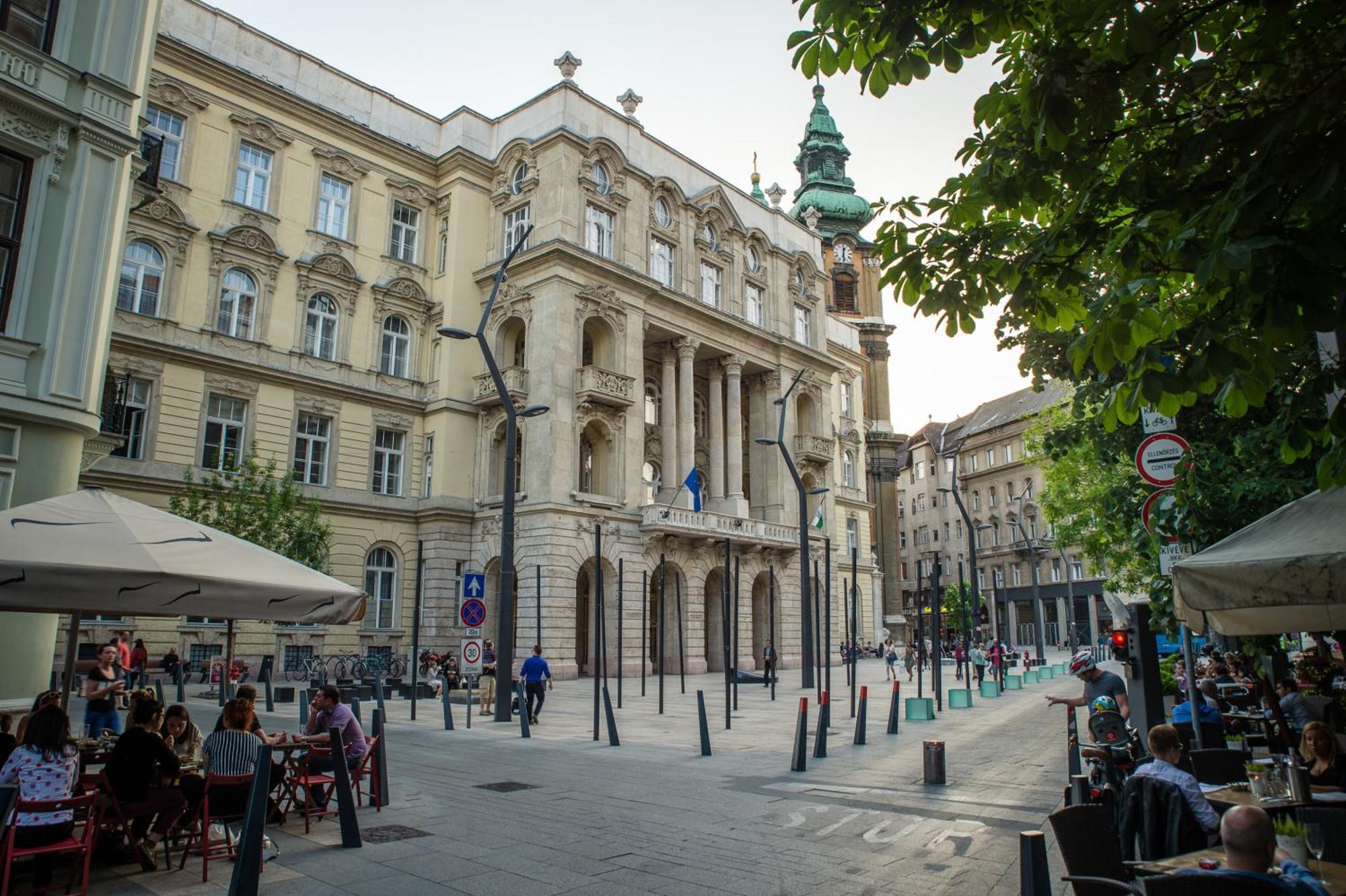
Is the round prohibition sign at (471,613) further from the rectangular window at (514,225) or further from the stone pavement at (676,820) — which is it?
the rectangular window at (514,225)

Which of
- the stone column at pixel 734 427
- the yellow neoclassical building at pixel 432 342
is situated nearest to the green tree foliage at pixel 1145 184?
the yellow neoclassical building at pixel 432 342

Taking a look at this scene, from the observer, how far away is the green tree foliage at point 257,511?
26000mm

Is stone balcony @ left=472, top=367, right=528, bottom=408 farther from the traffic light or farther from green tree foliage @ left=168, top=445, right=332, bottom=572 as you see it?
the traffic light

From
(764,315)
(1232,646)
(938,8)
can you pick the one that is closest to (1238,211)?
(938,8)

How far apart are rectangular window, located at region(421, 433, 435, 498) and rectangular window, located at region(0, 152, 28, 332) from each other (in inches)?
937

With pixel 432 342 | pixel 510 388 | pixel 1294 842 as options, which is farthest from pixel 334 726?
pixel 432 342

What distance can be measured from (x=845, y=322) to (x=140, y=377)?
45.0m

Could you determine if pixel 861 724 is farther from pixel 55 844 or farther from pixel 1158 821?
pixel 55 844

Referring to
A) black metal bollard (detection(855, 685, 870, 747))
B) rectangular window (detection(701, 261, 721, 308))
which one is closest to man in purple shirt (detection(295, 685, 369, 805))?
black metal bollard (detection(855, 685, 870, 747))

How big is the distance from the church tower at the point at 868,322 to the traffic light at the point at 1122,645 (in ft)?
194

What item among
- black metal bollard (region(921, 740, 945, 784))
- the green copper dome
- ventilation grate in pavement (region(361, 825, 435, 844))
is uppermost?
the green copper dome

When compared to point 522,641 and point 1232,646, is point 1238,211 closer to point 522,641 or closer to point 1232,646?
point 1232,646

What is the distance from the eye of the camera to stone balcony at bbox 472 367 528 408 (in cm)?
3612

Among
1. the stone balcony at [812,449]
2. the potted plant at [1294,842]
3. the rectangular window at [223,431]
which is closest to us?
the potted plant at [1294,842]
